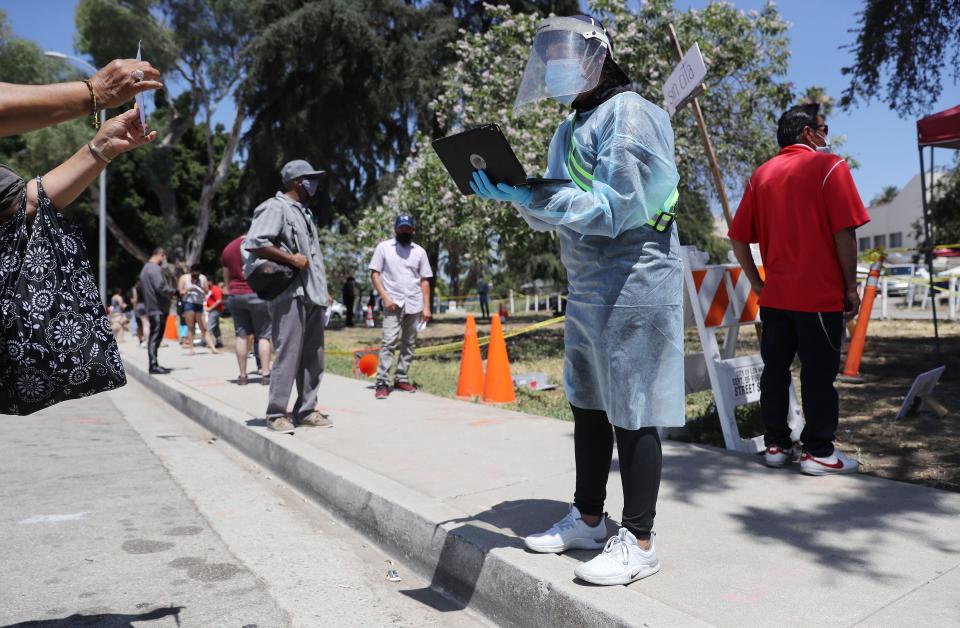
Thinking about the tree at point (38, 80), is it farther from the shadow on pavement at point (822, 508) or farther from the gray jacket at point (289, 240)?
the shadow on pavement at point (822, 508)

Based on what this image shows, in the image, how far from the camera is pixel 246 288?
8828mm

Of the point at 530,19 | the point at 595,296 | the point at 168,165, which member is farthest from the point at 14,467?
the point at 168,165

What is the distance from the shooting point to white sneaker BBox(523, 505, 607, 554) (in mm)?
2934

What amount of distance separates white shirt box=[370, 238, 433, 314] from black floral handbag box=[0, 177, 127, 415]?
5.27 meters

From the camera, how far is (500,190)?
2.50 m

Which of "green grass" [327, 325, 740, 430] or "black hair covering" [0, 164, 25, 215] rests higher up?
"black hair covering" [0, 164, 25, 215]

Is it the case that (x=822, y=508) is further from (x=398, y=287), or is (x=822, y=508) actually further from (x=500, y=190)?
(x=398, y=287)

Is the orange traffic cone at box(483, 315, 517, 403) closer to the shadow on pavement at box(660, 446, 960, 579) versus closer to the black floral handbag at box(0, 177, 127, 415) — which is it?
the shadow on pavement at box(660, 446, 960, 579)

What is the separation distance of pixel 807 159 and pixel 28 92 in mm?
3654

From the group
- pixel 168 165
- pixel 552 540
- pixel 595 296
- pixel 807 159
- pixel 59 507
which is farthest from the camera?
pixel 168 165

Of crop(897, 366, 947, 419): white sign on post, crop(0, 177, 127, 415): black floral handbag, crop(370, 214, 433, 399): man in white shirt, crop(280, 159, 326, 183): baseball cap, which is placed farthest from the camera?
crop(370, 214, 433, 399): man in white shirt

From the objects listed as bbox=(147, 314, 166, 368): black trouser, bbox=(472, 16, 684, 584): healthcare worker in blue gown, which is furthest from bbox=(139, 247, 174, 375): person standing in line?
bbox=(472, 16, 684, 584): healthcare worker in blue gown

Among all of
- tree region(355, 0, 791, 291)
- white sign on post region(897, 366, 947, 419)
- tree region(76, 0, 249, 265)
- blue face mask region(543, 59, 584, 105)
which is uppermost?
tree region(76, 0, 249, 265)

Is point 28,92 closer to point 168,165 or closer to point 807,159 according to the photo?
point 807,159
